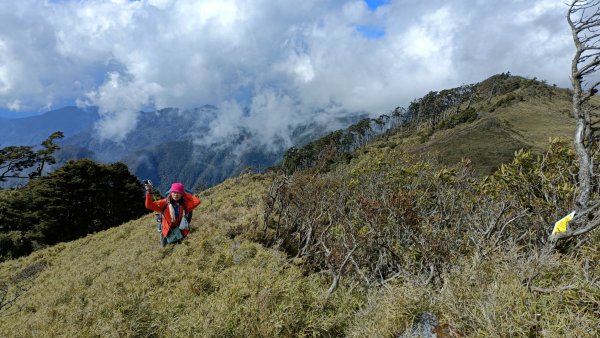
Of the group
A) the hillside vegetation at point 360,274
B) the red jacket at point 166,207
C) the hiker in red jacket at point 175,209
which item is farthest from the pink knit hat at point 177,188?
the hillside vegetation at point 360,274

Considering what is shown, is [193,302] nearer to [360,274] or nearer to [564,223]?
[360,274]

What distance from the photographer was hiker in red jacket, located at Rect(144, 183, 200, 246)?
7.96 meters

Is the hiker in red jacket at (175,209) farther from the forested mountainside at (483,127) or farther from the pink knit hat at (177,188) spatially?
the forested mountainside at (483,127)

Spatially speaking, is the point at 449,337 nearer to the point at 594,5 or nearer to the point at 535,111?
the point at 594,5

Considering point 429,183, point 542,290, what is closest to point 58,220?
point 429,183

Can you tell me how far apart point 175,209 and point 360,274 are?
15.2 ft

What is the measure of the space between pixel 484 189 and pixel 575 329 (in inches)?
273

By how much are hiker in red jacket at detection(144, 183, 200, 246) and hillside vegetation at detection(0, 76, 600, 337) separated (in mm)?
803

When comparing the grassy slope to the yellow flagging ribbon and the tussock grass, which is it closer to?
the tussock grass

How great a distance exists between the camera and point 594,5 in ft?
15.2

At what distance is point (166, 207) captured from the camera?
8.26 meters

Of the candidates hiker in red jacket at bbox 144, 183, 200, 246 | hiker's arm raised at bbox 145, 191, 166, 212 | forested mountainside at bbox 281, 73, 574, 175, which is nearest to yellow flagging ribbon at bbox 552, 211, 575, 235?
hiker in red jacket at bbox 144, 183, 200, 246

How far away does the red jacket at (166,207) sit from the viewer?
25.8ft

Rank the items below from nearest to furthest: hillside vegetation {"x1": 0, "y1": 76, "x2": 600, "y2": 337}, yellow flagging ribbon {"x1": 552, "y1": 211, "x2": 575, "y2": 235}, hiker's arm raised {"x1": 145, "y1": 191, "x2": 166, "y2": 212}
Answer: hillside vegetation {"x1": 0, "y1": 76, "x2": 600, "y2": 337}, yellow flagging ribbon {"x1": 552, "y1": 211, "x2": 575, "y2": 235}, hiker's arm raised {"x1": 145, "y1": 191, "x2": 166, "y2": 212}
